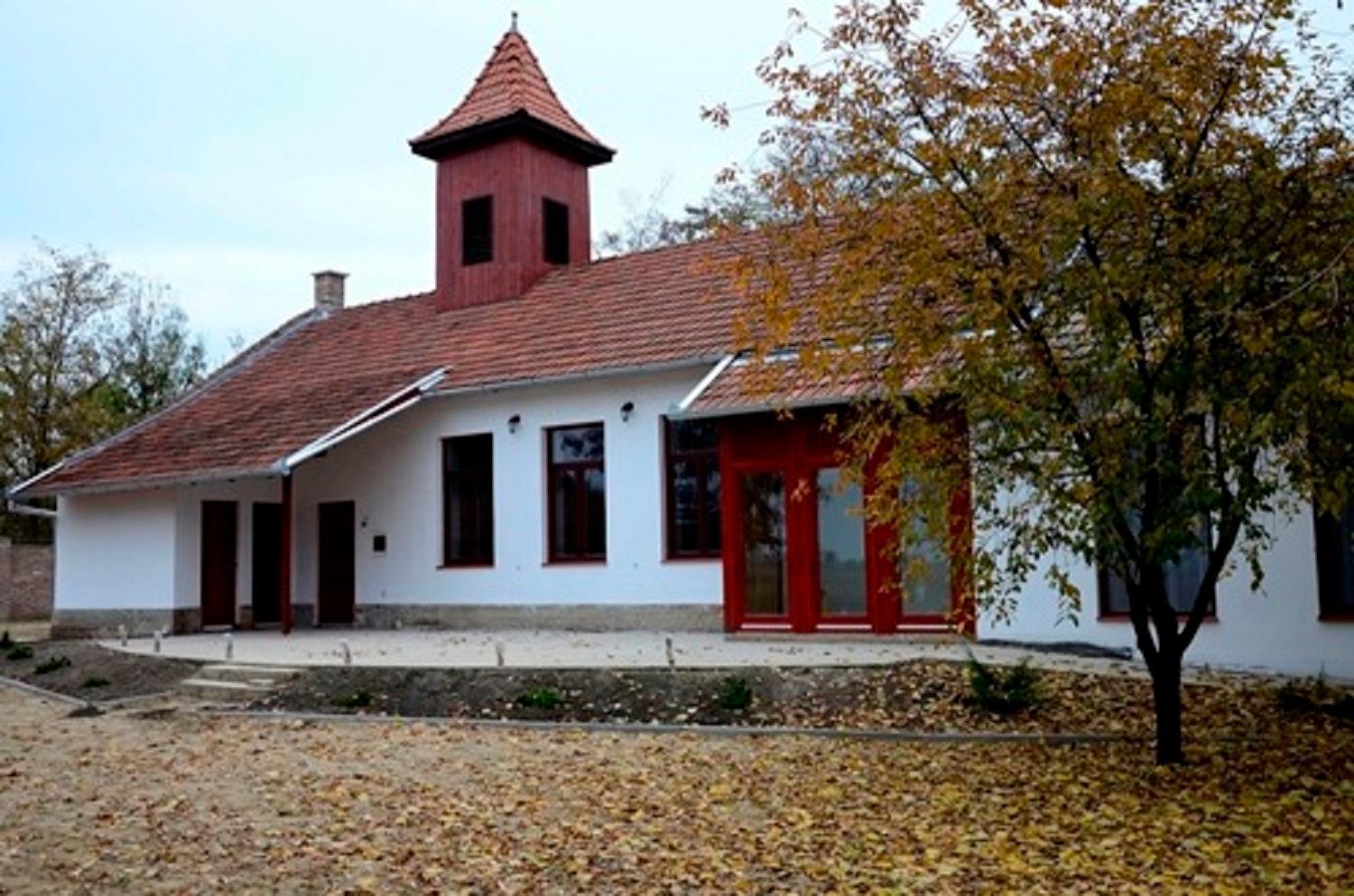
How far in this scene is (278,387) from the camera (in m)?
22.2

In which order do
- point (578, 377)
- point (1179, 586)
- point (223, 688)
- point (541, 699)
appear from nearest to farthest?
point (541, 699), point (1179, 586), point (223, 688), point (578, 377)

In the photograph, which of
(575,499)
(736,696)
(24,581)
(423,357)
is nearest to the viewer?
(736,696)

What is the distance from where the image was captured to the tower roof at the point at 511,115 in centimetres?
2186

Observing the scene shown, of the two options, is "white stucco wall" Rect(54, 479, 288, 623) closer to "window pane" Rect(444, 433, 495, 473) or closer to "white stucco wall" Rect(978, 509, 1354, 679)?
"window pane" Rect(444, 433, 495, 473)

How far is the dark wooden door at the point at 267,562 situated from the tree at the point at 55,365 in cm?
1236

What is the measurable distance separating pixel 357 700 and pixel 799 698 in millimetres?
4451

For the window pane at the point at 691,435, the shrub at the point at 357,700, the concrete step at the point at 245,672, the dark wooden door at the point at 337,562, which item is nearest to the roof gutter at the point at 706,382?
the window pane at the point at 691,435

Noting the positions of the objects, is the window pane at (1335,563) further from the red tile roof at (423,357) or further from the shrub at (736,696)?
the red tile roof at (423,357)

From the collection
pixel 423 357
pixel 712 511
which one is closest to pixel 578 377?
pixel 712 511

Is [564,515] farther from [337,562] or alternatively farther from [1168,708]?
[1168,708]

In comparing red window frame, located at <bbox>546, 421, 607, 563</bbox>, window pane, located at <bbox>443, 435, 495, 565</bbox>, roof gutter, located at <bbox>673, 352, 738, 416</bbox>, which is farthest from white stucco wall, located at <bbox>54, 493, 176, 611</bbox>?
roof gutter, located at <bbox>673, 352, 738, 416</bbox>

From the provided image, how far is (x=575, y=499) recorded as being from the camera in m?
18.4

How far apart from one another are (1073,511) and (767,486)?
279 inches

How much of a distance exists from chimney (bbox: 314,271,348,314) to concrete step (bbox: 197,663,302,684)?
42.1ft
